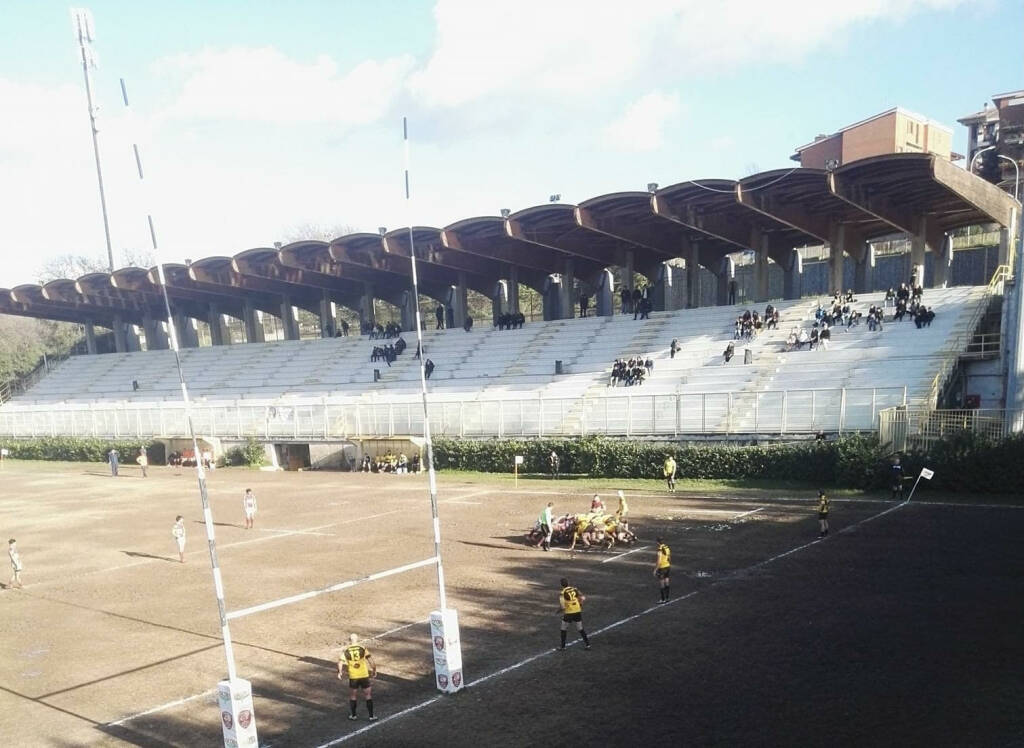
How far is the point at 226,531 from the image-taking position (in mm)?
30547

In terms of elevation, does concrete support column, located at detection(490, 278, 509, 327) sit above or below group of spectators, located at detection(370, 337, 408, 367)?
above

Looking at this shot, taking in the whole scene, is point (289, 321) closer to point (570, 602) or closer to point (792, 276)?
point (792, 276)

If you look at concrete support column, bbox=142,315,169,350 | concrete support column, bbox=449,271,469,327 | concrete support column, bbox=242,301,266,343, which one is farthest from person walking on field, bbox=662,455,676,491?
concrete support column, bbox=142,315,169,350

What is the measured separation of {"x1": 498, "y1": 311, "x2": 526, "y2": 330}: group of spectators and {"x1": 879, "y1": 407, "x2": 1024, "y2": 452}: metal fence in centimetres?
3362

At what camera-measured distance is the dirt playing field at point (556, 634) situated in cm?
1216

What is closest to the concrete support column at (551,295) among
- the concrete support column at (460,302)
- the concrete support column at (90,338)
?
the concrete support column at (460,302)

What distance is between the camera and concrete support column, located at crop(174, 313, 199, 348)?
280 ft

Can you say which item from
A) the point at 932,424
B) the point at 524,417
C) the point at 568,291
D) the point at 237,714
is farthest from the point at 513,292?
the point at 237,714

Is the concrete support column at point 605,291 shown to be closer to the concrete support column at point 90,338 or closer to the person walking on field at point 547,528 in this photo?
the person walking on field at point 547,528

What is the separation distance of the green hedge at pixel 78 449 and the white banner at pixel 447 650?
5322cm

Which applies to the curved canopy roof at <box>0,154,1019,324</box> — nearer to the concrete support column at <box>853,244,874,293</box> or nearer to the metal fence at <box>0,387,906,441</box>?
the concrete support column at <box>853,244,874,293</box>

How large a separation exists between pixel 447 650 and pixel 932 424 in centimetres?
2610

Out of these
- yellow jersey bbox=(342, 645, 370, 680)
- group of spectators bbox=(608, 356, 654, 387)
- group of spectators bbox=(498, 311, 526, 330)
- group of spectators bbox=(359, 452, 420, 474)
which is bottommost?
group of spectators bbox=(359, 452, 420, 474)

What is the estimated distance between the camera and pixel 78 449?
207 feet
